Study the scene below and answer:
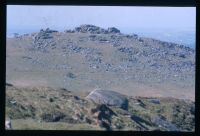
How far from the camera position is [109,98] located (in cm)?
364

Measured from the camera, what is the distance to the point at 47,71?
374cm

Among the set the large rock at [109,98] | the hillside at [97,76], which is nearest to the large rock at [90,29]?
the hillside at [97,76]

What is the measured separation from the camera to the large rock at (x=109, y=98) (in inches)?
142

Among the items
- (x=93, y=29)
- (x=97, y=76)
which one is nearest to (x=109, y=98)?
(x=97, y=76)

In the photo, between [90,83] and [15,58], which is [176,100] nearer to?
[90,83]

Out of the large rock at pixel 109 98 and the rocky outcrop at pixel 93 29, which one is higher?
the rocky outcrop at pixel 93 29

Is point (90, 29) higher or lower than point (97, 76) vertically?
higher

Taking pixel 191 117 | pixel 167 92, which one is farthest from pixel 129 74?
pixel 191 117

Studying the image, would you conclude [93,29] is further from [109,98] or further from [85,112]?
[85,112]

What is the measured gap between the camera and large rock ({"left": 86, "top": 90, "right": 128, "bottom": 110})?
359cm

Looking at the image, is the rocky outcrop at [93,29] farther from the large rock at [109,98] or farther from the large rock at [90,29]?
the large rock at [109,98]

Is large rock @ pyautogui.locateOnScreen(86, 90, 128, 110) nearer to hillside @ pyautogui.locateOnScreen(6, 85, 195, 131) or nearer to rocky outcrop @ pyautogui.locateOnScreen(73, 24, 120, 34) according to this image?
hillside @ pyautogui.locateOnScreen(6, 85, 195, 131)
